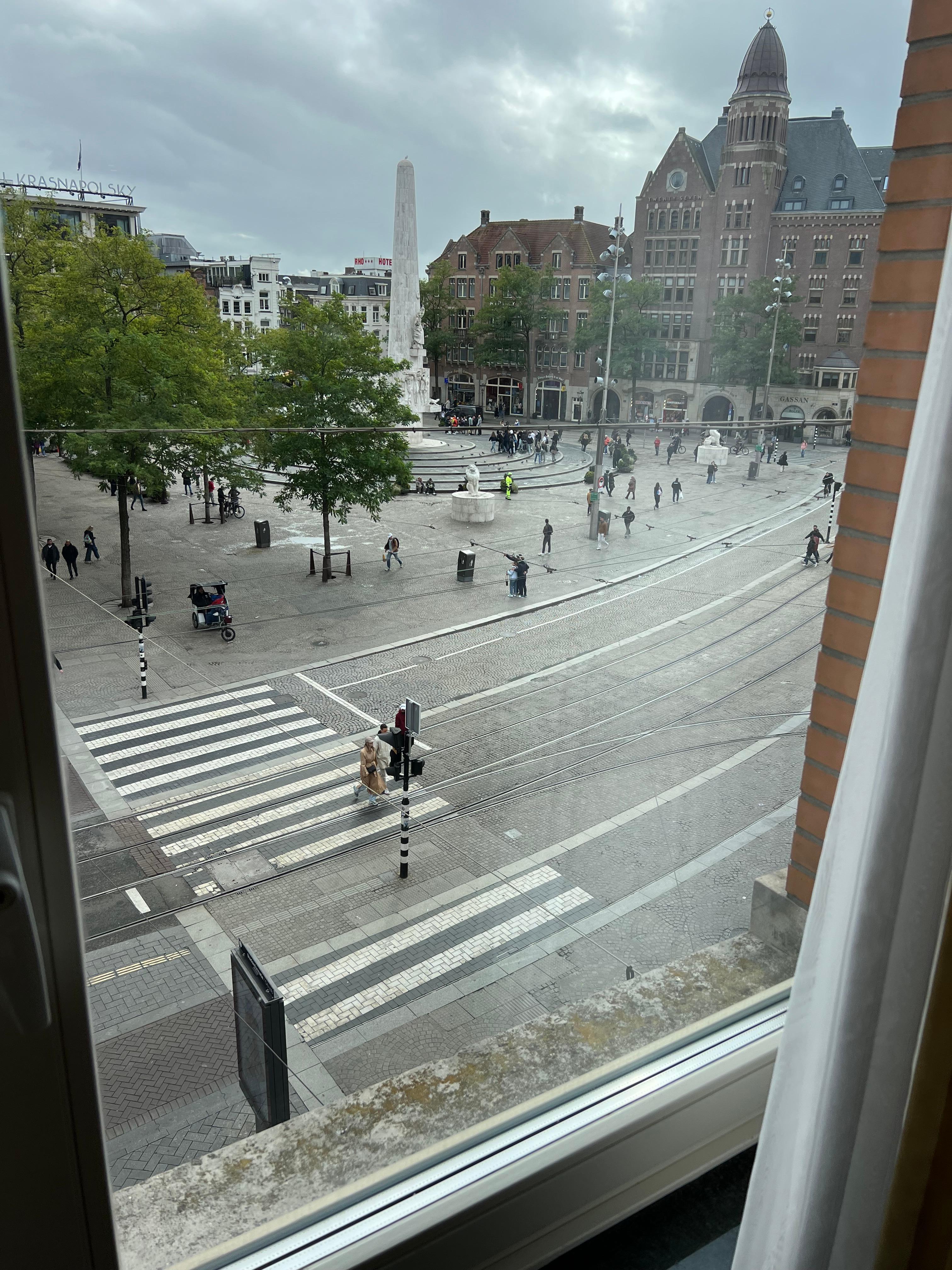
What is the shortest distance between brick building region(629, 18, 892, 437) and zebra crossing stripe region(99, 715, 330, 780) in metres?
0.88

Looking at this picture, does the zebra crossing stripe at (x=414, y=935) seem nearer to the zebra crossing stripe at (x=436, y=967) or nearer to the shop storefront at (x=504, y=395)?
the zebra crossing stripe at (x=436, y=967)

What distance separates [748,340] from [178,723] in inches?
52.3

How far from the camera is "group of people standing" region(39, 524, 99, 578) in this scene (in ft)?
2.36

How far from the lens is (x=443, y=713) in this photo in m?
1.95

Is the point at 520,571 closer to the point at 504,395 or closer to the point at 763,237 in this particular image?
the point at 504,395

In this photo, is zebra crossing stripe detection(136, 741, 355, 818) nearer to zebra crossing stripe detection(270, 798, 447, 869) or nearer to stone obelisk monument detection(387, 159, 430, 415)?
zebra crossing stripe detection(270, 798, 447, 869)

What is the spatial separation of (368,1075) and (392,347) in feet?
5.77

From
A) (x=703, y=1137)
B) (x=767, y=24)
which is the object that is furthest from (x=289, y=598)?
(x=767, y=24)

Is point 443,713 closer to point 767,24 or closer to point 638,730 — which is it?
point 638,730

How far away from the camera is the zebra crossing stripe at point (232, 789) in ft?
5.54

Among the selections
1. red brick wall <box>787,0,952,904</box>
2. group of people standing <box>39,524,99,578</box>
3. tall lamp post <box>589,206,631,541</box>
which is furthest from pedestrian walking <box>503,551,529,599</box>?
group of people standing <box>39,524,99,578</box>

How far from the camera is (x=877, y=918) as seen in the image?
89 cm

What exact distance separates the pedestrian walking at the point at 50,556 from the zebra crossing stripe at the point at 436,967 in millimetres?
851

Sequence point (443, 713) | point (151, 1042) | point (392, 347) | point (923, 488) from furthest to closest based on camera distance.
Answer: point (392, 347), point (443, 713), point (151, 1042), point (923, 488)
